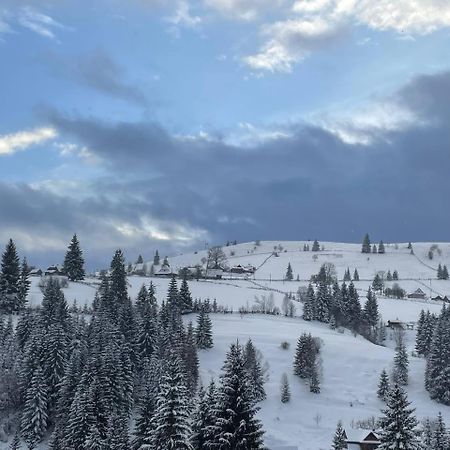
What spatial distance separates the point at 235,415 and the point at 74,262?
131m

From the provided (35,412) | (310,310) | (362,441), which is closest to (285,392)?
(362,441)

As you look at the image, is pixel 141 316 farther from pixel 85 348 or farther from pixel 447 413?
pixel 447 413

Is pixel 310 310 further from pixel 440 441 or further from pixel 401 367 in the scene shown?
pixel 440 441

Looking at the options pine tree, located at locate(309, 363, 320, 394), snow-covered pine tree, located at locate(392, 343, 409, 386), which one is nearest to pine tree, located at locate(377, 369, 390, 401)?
snow-covered pine tree, located at locate(392, 343, 409, 386)

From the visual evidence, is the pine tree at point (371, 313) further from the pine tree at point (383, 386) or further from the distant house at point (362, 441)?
the distant house at point (362, 441)

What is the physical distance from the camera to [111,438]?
5816 centimetres

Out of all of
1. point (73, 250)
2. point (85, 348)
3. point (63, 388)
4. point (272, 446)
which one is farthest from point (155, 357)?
point (73, 250)

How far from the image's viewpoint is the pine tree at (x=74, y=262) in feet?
522

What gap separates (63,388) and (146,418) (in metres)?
22.2

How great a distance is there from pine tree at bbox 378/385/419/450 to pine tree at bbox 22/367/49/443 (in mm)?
53928

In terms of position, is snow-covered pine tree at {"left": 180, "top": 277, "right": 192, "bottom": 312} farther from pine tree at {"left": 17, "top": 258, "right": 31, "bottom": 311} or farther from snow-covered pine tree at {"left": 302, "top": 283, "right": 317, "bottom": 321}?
pine tree at {"left": 17, "top": 258, "right": 31, "bottom": 311}

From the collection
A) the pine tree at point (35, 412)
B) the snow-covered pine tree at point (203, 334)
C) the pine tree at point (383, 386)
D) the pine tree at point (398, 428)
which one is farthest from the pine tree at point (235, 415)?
the snow-covered pine tree at point (203, 334)

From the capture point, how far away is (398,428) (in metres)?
35.3

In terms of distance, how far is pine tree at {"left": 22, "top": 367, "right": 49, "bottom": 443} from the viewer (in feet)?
254
